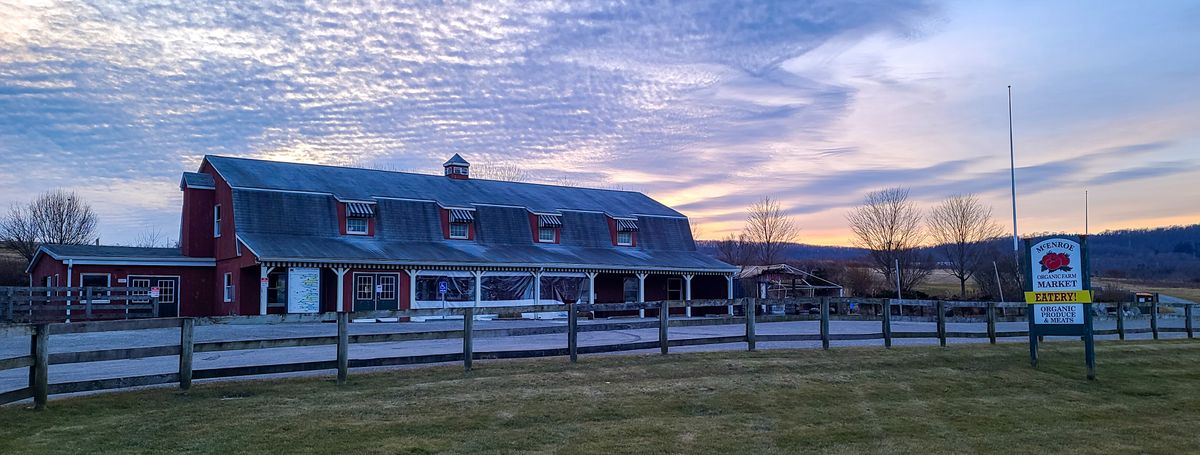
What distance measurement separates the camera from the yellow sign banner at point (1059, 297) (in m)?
16.3

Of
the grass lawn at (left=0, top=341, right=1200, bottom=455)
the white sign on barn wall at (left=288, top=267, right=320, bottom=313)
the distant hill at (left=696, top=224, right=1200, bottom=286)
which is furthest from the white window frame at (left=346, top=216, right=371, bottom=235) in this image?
the distant hill at (left=696, top=224, right=1200, bottom=286)

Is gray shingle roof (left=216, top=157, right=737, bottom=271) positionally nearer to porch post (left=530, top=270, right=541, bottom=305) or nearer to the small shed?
porch post (left=530, top=270, right=541, bottom=305)

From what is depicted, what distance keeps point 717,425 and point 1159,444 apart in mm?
5344

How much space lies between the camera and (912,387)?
43.4ft

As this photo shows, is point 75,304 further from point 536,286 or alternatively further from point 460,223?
point 536,286

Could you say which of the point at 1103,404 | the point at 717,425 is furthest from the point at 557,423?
the point at 1103,404

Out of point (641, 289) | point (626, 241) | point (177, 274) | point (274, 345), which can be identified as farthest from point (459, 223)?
point (274, 345)

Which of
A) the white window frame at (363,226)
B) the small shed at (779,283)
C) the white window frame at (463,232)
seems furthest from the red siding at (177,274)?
the small shed at (779,283)

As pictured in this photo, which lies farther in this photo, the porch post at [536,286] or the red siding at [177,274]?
the porch post at [536,286]

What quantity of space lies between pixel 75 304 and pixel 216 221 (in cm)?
661

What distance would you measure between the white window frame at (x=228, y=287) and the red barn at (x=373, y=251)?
51mm

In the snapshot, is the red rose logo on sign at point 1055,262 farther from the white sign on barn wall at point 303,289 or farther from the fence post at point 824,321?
the white sign on barn wall at point 303,289

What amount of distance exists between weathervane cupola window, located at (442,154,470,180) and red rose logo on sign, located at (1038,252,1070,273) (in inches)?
1280

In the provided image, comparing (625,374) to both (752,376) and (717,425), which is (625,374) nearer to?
(752,376)
